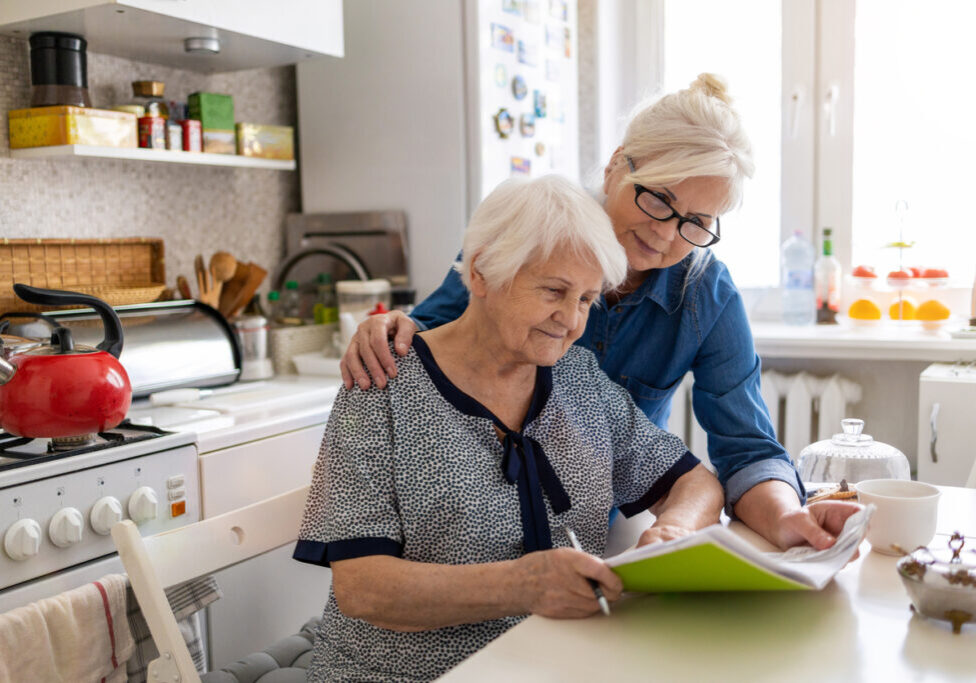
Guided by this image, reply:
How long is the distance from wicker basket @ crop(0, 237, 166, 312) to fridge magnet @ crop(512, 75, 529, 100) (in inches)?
44.0

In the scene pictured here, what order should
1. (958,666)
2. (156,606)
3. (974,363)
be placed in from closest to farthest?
(958,666)
(156,606)
(974,363)

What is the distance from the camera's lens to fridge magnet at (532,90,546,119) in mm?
2854

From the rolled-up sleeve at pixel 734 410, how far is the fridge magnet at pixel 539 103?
1.50 m

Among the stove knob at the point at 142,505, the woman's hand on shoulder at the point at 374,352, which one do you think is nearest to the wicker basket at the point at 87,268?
the stove knob at the point at 142,505

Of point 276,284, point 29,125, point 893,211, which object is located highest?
point 29,125

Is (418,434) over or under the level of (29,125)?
under

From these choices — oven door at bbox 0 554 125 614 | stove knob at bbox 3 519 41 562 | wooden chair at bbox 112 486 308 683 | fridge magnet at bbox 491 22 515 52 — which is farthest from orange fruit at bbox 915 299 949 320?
stove knob at bbox 3 519 41 562

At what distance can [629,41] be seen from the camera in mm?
3207

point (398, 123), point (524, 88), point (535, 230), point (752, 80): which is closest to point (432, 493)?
point (535, 230)

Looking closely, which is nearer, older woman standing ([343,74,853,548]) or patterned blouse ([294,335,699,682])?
patterned blouse ([294,335,699,682])

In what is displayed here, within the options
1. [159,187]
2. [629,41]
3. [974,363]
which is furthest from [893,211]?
[159,187]

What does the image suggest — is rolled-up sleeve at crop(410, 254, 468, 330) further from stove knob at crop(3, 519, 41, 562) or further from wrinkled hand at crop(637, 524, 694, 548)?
stove knob at crop(3, 519, 41, 562)

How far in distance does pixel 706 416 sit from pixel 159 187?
1705 millimetres

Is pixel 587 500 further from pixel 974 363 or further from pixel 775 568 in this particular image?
pixel 974 363
